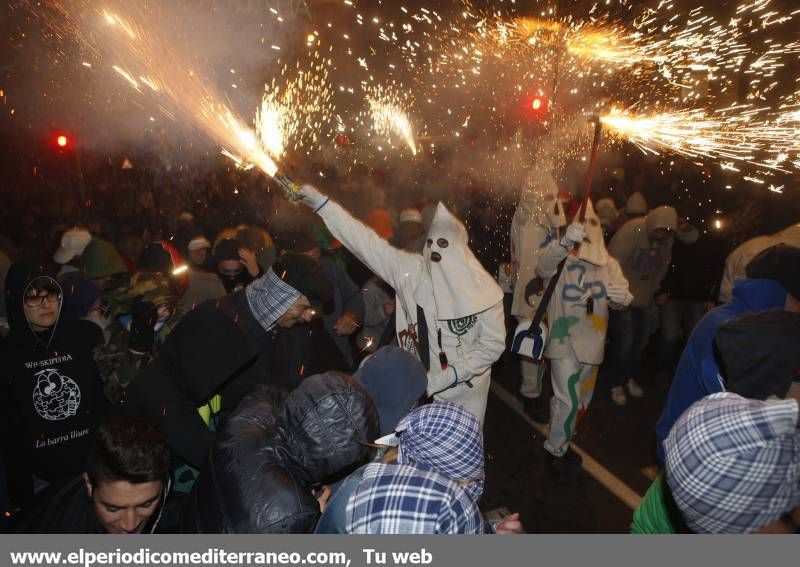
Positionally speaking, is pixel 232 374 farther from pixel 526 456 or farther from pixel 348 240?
pixel 526 456

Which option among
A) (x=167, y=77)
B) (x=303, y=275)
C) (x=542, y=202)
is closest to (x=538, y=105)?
(x=542, y=202)

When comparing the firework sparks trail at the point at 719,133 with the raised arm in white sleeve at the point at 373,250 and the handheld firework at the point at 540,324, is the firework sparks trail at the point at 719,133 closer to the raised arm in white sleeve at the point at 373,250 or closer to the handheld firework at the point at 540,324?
the handheld firework at the point at 540,324

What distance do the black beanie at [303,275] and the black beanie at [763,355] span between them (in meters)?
2.22

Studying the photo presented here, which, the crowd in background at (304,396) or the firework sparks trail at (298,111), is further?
the firework sparks trail at (298,111)

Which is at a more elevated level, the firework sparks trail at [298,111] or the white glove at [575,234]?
the firework sparks trail at [298,111]

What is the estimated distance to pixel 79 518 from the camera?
6.97 ft

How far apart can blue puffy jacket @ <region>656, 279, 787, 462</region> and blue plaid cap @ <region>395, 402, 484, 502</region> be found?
156cm

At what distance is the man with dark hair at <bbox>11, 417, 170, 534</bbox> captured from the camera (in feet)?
6.93

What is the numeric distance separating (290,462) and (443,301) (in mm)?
2203

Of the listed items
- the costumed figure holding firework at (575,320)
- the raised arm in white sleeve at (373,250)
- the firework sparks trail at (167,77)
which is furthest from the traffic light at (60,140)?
the costumed figure holding firework at (575,320)

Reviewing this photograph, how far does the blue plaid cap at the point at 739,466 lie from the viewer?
1.52 metres

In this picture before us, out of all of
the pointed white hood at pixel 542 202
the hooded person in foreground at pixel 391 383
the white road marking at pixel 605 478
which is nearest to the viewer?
the hooded person in foreground at pixel 391 383

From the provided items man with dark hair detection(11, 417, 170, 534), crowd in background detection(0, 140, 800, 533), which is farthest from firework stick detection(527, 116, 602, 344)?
man with dark hair detection(11, 417, 170, 534)
